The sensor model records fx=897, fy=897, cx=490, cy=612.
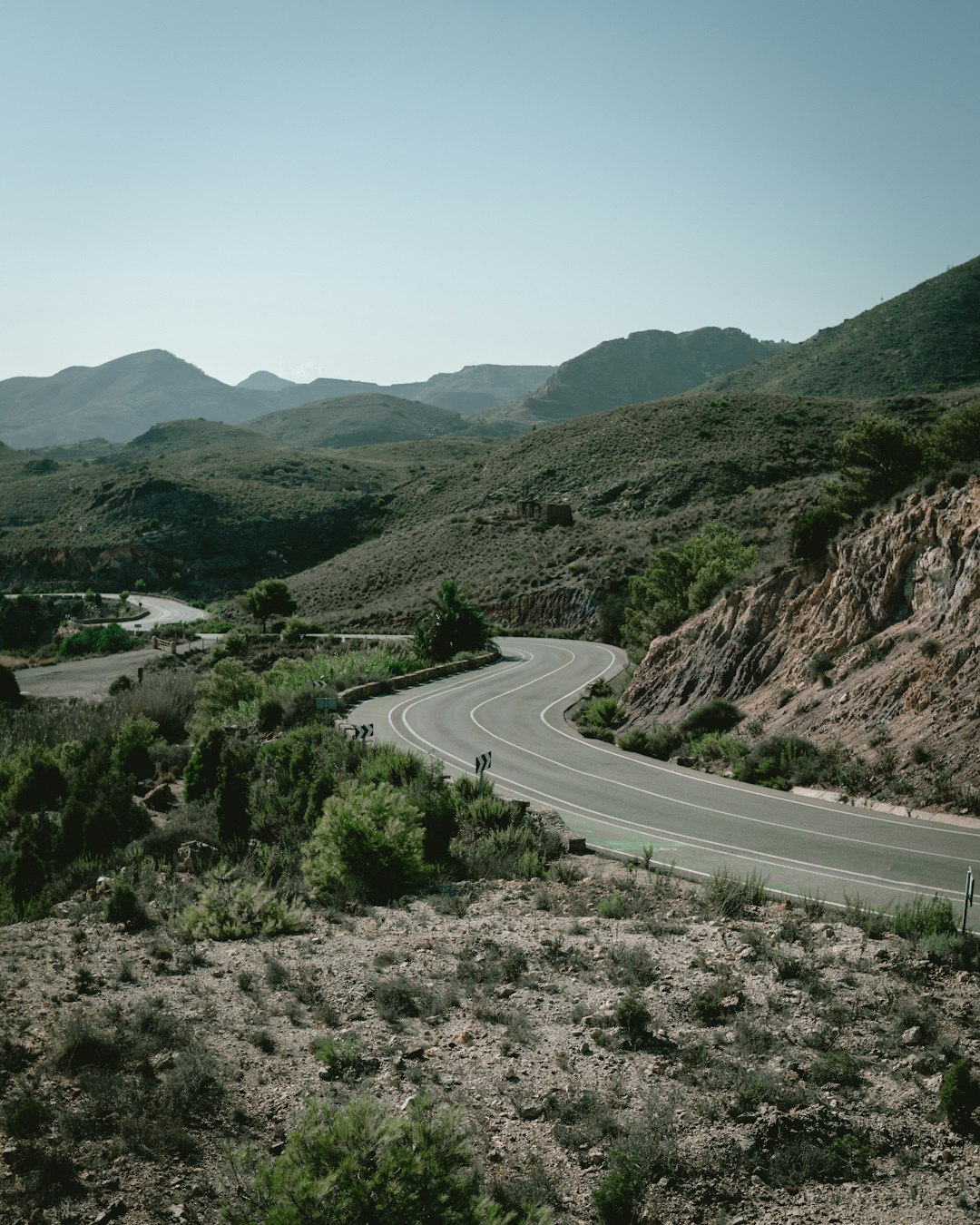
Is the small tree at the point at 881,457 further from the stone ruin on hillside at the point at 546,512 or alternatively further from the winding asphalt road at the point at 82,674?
the stone ruin on hillside at the point at 546,512

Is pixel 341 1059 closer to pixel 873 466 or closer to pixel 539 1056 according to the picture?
pixel 539 1056

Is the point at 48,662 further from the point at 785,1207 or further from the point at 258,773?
the point at 785,1207

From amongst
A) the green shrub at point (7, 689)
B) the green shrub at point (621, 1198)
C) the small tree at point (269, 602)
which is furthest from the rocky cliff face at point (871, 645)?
Answer: the small tree at point (269, 602)

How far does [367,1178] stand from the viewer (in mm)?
4492

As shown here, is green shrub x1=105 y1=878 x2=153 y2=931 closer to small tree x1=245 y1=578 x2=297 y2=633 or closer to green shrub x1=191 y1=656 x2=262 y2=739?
green shrub x1=191 y1=656 x2=262 y2=739

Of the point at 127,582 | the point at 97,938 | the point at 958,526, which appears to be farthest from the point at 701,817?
the point at 127,582

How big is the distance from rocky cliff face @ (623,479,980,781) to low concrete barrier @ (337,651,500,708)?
11.8 meters

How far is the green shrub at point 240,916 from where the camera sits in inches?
439

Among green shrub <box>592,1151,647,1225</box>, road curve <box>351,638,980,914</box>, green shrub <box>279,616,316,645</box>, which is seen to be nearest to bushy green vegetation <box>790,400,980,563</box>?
road curve <box>351,638,980,914</box>

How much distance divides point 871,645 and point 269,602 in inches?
1834

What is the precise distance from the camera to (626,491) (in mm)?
74938

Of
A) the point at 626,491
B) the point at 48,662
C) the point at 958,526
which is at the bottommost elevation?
the point at 48,662

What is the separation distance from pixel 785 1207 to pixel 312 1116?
3.38 meters

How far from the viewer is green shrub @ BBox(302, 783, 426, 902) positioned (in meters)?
12.8
